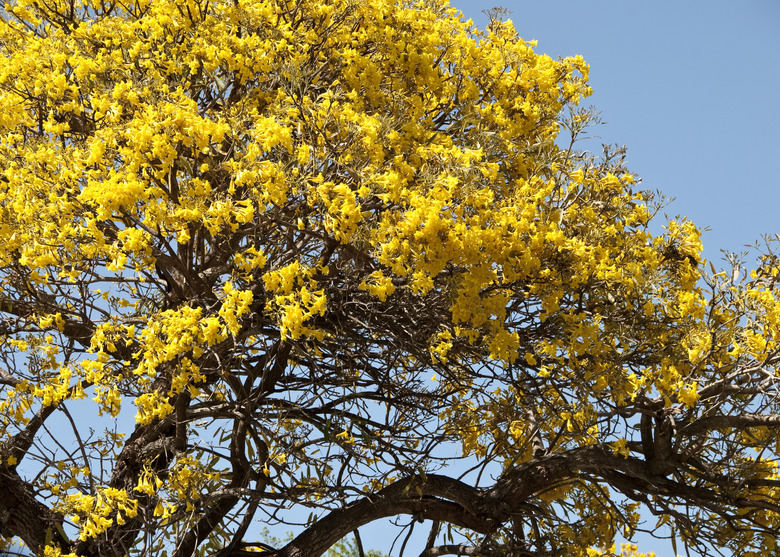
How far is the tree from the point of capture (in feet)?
15.9

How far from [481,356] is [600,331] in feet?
2.77

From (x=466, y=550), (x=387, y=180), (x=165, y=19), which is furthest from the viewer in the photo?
(x=466, y=550)

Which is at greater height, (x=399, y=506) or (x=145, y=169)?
(x=145, y=169)

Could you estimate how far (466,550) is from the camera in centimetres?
709

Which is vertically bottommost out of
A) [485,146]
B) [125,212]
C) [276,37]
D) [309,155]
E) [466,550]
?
[466,550]

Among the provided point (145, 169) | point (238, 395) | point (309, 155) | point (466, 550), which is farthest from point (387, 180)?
point (466, 550)

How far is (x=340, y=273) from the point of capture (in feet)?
19.5

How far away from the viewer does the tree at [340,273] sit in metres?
4.84

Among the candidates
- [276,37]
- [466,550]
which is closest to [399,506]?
[466,550]

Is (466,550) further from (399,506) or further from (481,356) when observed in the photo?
(481,356)

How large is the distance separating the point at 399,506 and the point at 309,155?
3311mm

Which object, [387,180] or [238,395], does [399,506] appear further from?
[387,180]

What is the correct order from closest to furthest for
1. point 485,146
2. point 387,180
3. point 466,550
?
point 387,180
point 485,146
point 466,550

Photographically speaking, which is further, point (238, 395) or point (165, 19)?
point (238, 395)
